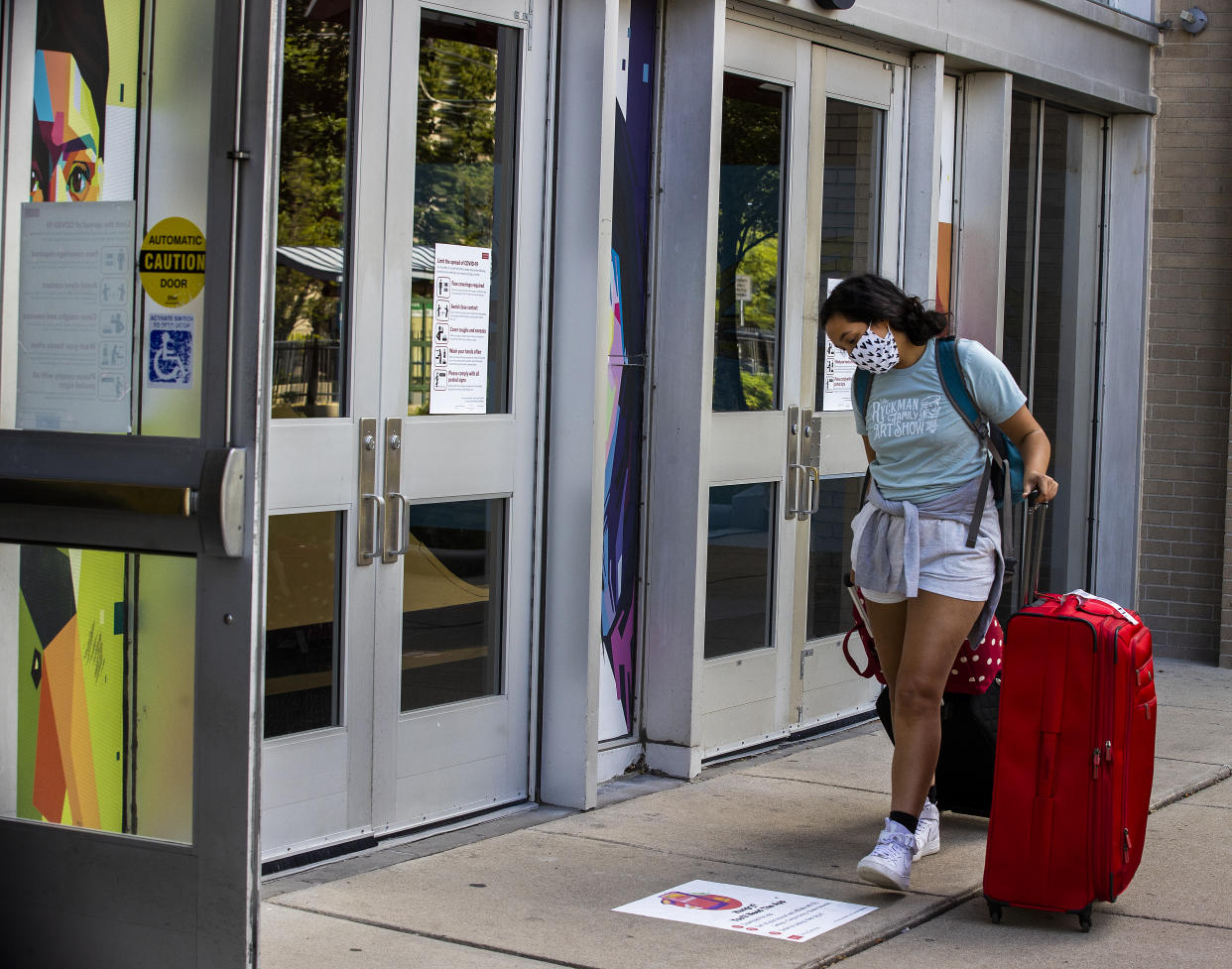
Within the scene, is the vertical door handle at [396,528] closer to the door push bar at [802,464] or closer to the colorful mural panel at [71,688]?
the colorful mural panel at [71,688]

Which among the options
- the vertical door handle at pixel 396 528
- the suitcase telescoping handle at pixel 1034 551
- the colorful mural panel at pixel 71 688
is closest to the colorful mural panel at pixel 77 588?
the colorful mural panel at pixel 71 688

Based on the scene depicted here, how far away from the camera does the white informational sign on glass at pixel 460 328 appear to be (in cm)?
518

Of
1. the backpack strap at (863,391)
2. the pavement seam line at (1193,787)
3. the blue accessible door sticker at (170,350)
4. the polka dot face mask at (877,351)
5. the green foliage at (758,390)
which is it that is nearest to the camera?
the blue accessible door sticker at (170,350)

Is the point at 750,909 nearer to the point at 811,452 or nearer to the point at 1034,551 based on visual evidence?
the point at 1034,551

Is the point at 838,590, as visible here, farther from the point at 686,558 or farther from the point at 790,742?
the point at 686,558

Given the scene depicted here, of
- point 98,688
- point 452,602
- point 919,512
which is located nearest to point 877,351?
point 919,512

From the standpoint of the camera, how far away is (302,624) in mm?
4758

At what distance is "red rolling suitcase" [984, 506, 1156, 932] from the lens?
4.32 m

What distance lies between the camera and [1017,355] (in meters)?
8.60

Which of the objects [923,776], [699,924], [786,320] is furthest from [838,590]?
[699,924]

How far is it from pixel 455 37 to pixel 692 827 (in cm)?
261

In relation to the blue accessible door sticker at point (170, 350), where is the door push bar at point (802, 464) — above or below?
below

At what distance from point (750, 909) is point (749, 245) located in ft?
9.38

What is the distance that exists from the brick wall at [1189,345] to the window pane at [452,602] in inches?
199
